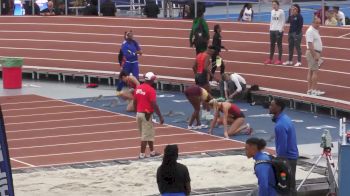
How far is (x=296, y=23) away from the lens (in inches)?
1085

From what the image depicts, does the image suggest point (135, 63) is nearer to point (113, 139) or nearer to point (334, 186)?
point (113, 139)

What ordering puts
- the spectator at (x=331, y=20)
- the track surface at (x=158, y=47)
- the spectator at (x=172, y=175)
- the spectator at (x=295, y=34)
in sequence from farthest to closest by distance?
1. the spectator at (x=331, y=20)
2. the spectator at (x=295, y=34)
3. the track surface at (x=158, y=47)
4. the spectator at (x=172, y=175)

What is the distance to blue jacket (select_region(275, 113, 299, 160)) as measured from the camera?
A: 1400 cm

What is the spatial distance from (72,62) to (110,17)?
355cm

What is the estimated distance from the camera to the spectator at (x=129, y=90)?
79.6ft

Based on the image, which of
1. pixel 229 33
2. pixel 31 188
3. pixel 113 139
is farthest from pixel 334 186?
pixel 229 33

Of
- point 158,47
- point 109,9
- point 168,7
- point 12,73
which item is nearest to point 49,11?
point 109,9

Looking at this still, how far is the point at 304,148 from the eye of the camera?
20.5 meters

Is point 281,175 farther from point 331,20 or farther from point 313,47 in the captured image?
point 331,20

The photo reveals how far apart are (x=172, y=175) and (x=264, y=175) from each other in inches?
42.7

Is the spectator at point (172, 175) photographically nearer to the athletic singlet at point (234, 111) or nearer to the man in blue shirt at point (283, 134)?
the man in blue shirt at point (283, 134)

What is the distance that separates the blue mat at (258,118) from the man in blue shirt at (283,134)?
685 cm

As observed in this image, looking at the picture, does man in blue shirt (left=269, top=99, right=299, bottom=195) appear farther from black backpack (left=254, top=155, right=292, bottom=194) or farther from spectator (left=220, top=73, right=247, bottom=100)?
spectator (left=220, top=73, right=247, bottom=100)

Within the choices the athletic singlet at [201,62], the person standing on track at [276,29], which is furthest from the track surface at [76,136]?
the person standing on track at [276,29]
